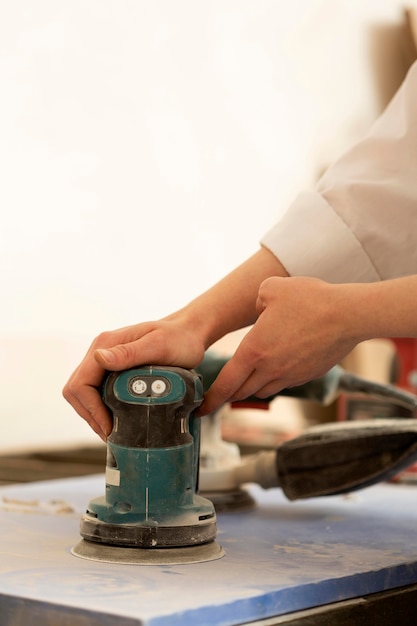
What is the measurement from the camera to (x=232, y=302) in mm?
1103

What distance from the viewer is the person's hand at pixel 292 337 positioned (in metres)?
0.92

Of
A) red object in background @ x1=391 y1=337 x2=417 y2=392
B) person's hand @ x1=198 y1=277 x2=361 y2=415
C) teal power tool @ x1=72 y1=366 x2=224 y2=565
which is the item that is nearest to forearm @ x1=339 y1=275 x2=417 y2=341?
person's hand @ x1=198 y1=277 x2=361 y2=415

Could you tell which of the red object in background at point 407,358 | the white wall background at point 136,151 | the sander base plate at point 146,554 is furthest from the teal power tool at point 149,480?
the red object in background at point 407,358

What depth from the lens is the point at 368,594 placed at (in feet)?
2.77

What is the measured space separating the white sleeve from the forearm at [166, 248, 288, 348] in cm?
2

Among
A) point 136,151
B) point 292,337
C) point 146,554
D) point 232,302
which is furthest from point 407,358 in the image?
point 146,554

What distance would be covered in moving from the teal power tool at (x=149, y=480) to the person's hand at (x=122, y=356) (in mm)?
21

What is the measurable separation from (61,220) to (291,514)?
2.85 ft

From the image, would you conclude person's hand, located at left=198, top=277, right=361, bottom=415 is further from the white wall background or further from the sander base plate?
the white wall background

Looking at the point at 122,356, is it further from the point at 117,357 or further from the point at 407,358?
the point at 407,358

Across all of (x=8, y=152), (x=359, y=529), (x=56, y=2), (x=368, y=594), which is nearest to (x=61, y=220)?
(x=8, y=152)

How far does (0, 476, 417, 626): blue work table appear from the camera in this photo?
71 centimetres

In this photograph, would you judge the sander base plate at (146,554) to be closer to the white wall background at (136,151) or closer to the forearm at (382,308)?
the forearm at (382,308)

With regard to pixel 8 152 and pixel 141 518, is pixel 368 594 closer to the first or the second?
pixel 141 518
